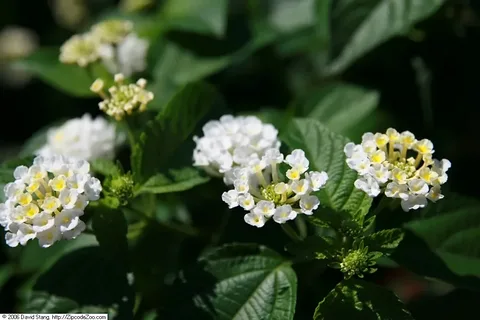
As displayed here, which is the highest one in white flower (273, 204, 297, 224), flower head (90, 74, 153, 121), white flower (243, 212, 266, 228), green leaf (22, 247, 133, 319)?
flower head (90, 74, 153, 121)

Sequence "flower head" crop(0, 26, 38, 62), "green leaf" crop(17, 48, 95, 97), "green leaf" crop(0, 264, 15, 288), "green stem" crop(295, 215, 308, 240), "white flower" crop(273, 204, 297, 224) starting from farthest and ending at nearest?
1. "flower head" crop(0, 26, 38, 62)
2. "green leaf" crop(17, 48, 95, 97)
3. "green leaf" crop(0, 264, 15, 288)
4. "green stem" crop(295, 215, 308, 240)
5. "white flower" crop(273, 204, 297, 224)

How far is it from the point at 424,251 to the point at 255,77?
0.96 m

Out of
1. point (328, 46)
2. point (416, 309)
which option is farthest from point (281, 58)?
point (416, 309)

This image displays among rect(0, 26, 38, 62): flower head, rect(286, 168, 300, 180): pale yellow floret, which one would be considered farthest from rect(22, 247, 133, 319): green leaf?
rect(0, 26, 38, 62): flower head

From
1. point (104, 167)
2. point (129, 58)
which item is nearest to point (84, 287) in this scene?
point (104, 167)

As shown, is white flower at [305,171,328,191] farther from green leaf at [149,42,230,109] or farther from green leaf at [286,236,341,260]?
green leaf at [149,42,230,109]

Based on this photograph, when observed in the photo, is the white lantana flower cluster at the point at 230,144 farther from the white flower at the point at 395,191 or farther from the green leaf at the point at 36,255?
the green leaf at the point at 36,255

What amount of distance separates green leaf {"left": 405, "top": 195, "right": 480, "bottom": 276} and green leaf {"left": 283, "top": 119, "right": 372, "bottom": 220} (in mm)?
175

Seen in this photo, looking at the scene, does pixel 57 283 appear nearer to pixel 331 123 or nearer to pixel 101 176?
pixel 101 176

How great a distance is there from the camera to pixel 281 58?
2051 millimetres

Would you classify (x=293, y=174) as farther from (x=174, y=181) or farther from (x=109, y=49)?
(x=109, y=49)

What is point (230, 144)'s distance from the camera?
4.23ft

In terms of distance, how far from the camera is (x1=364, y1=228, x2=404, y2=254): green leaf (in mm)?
1165

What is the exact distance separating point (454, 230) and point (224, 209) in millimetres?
553
